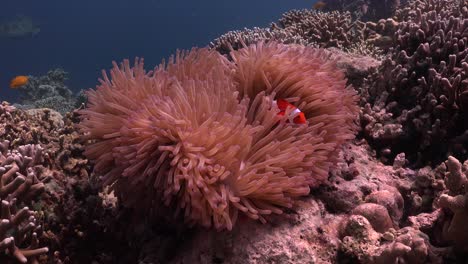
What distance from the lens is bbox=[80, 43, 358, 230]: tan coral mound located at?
2.39 meters

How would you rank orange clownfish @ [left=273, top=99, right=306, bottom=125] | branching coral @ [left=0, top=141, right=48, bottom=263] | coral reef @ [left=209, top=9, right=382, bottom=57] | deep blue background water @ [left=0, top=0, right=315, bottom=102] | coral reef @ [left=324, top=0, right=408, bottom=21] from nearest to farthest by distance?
branching coral @ [left=0, top=141, right=48, bottom=263] → orange clownfish @ [left=273, top=99, right=306, bottom=125] → coral reef @ [left=209, top=9, right=382, bottom=57] → coral reef @ [left=324, top=0, right=408, bottom=21] → deep blue background water @ [left=0, top=0, right=315, bottom=102]

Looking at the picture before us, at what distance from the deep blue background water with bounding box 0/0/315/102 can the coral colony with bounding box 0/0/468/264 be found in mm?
60912

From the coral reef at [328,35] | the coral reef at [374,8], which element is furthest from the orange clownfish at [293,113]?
the coral reef at [374,8]

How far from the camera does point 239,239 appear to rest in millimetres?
2531

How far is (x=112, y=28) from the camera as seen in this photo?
7650 cm

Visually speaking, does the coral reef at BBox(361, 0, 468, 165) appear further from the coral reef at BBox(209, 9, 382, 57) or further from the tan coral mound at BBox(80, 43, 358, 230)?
the coral reef at BBox(209, 9, 382, 57)

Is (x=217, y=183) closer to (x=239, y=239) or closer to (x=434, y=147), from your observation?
(x=239, y=239)

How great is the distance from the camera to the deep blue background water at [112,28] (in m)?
65.8

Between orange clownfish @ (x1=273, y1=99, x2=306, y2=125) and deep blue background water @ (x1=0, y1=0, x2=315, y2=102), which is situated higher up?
deep blue background water @ (x1=0, y1=0, x2=315, y2=102)

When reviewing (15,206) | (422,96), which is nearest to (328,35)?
(422,96)

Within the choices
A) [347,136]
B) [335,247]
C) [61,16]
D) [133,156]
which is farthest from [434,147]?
[61,16]

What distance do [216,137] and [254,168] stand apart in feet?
0.98

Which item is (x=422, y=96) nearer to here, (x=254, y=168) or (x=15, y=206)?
(x=254, y=168)

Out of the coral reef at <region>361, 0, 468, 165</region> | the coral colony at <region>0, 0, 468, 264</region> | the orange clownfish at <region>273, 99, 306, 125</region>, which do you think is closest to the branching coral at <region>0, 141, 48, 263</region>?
the coral colony at <region>0, 0, 468, 264</region>
